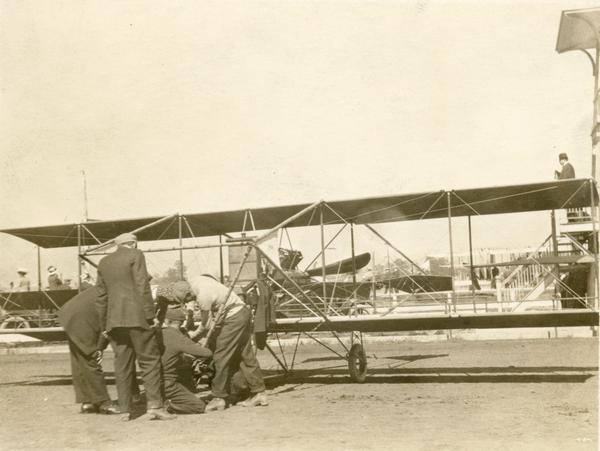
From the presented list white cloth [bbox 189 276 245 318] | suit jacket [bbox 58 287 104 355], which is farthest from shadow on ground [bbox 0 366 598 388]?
white cloth [bbox 189 276 245 318]

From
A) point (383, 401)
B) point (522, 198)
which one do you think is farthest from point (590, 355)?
point (383, 401)

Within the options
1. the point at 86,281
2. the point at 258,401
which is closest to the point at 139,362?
the point at 258,401

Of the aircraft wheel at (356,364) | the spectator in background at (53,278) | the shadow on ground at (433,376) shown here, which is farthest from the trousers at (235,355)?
the spectator in background at (53,278)

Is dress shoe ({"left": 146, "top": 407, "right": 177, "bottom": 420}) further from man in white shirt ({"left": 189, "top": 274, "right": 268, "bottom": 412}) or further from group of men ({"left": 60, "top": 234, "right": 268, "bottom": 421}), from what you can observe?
man in white shirt ({"left": 189, "top": 274, "right": 268, "bottom": 412})

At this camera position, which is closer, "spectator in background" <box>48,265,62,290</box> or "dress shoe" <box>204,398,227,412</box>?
"dress shoe" <box>204,398,227,412</box>

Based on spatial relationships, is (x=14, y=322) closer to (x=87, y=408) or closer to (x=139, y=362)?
(x=87, y=408)

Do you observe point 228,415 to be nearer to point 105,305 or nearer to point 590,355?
point 105,305

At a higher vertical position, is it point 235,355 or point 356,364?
point 235,355
